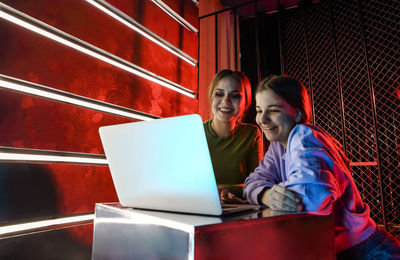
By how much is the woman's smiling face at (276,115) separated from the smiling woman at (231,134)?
46 centimetres

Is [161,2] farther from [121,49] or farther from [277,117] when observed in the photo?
[277,117]

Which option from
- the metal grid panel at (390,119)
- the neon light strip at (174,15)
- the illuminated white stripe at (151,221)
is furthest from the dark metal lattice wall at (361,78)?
the illuminated white stripe at (151,221)

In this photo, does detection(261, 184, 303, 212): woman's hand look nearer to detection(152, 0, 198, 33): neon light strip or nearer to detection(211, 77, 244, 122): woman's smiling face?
detection(211, 77, 244, 122): woman's smiling face

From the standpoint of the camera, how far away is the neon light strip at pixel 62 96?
2.88 ft

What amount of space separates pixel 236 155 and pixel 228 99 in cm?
32

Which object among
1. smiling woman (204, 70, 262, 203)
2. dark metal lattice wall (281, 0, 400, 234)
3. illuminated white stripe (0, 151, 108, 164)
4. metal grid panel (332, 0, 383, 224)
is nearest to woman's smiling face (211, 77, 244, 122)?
smiling woman (204, 70, 262, 203)

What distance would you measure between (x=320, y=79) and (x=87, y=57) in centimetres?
335

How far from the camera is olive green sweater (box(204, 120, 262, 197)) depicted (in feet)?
4.15

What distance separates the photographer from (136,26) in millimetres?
1443

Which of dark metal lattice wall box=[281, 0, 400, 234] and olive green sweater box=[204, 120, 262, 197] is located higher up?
dark metal lattice wall box=[281, 0, 400, 234]

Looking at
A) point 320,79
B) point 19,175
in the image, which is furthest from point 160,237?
point 320,79

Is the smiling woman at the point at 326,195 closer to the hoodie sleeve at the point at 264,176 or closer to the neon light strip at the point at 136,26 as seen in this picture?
the hoodie sleeve at the point at 264,176

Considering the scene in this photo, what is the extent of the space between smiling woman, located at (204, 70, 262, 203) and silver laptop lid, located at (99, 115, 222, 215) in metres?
0.75

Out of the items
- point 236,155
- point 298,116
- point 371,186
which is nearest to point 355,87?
point 371,186
